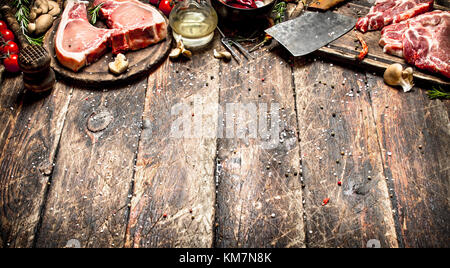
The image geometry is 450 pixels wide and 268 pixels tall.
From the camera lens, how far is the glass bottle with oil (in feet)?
7.60

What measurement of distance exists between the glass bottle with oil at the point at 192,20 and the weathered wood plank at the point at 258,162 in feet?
0.88

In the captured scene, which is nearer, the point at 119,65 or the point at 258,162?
the point at 258,162

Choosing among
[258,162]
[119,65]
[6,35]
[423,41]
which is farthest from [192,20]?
[423,41]

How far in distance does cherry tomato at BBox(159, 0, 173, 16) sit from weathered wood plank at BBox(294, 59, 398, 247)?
96 centimetres

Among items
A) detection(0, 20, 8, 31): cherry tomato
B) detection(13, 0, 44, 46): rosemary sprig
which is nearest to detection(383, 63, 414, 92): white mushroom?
detection(13, 0, 44, 46): rosemary sprig

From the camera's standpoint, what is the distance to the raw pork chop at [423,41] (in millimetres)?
2170

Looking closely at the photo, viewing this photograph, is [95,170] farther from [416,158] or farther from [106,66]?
[416,158]

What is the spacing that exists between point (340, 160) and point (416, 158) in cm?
40

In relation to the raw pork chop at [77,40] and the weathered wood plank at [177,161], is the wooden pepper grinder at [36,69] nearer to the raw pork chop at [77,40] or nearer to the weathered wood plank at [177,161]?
the raw pork chop at [77,40]

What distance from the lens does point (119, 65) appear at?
2.18 meters

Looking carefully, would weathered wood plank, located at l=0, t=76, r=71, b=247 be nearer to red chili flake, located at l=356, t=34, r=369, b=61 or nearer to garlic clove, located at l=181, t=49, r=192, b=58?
garlic clove, located at l=181, t=49, r=192, b=58
